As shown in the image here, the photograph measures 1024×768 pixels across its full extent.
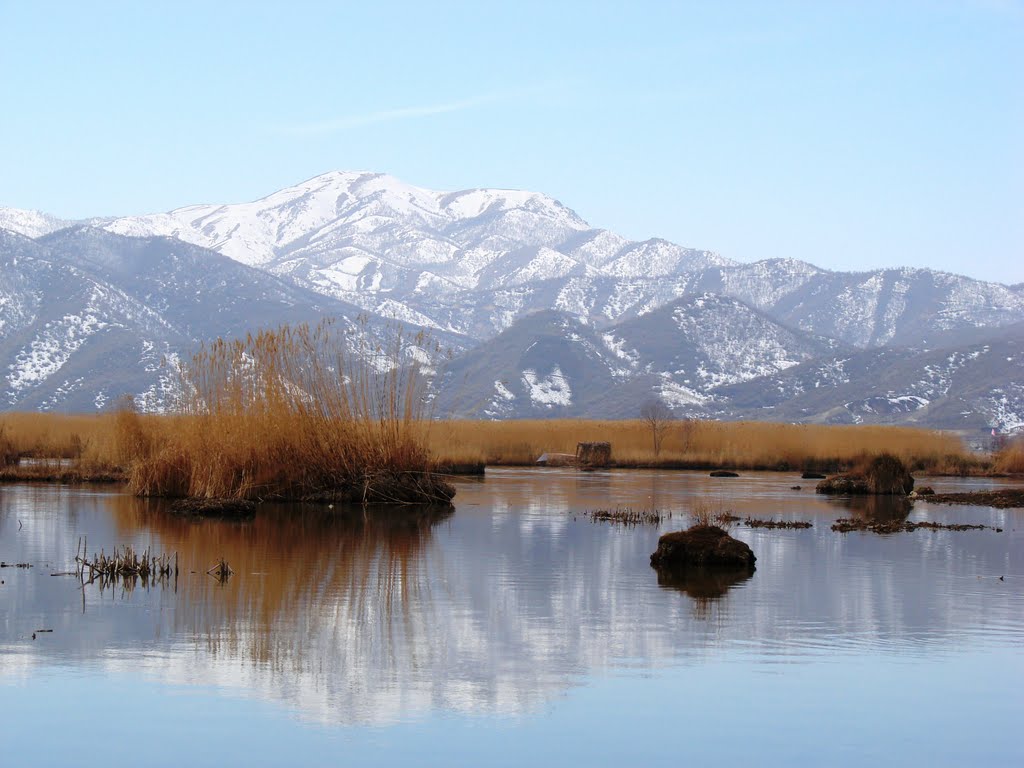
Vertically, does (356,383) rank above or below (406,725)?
above

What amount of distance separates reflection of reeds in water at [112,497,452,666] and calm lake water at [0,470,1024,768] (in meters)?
0.06

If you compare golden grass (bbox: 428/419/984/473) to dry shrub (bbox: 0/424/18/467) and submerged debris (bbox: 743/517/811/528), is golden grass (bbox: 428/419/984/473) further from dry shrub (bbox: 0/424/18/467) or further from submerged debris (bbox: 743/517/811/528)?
submerged debris (bbox: 743/517/811/528)

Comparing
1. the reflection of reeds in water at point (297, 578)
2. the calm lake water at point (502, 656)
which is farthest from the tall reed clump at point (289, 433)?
the calm lake water at point (502, 656)

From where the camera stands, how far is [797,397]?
600ft

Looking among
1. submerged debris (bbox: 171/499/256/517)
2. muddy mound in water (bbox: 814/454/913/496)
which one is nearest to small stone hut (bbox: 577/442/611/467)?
muddy mound in water (bbox: 814/454/913/496)

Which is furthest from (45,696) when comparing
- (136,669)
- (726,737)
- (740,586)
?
(740,586)

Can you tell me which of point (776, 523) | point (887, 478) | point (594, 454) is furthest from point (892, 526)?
point (594, 454)

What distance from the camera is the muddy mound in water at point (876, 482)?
33875 millimetres

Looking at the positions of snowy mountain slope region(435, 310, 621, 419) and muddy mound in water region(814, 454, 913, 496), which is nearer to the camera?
muddy mound in water region(814, 454, 913, 496)

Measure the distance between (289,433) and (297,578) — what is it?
1056 centimetres

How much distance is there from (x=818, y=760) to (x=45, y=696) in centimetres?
514

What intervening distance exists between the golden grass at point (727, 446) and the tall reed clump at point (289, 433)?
1492 centimetres

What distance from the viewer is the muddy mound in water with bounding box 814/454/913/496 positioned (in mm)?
33875

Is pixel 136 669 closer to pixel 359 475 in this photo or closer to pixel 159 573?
pixel 159 573
